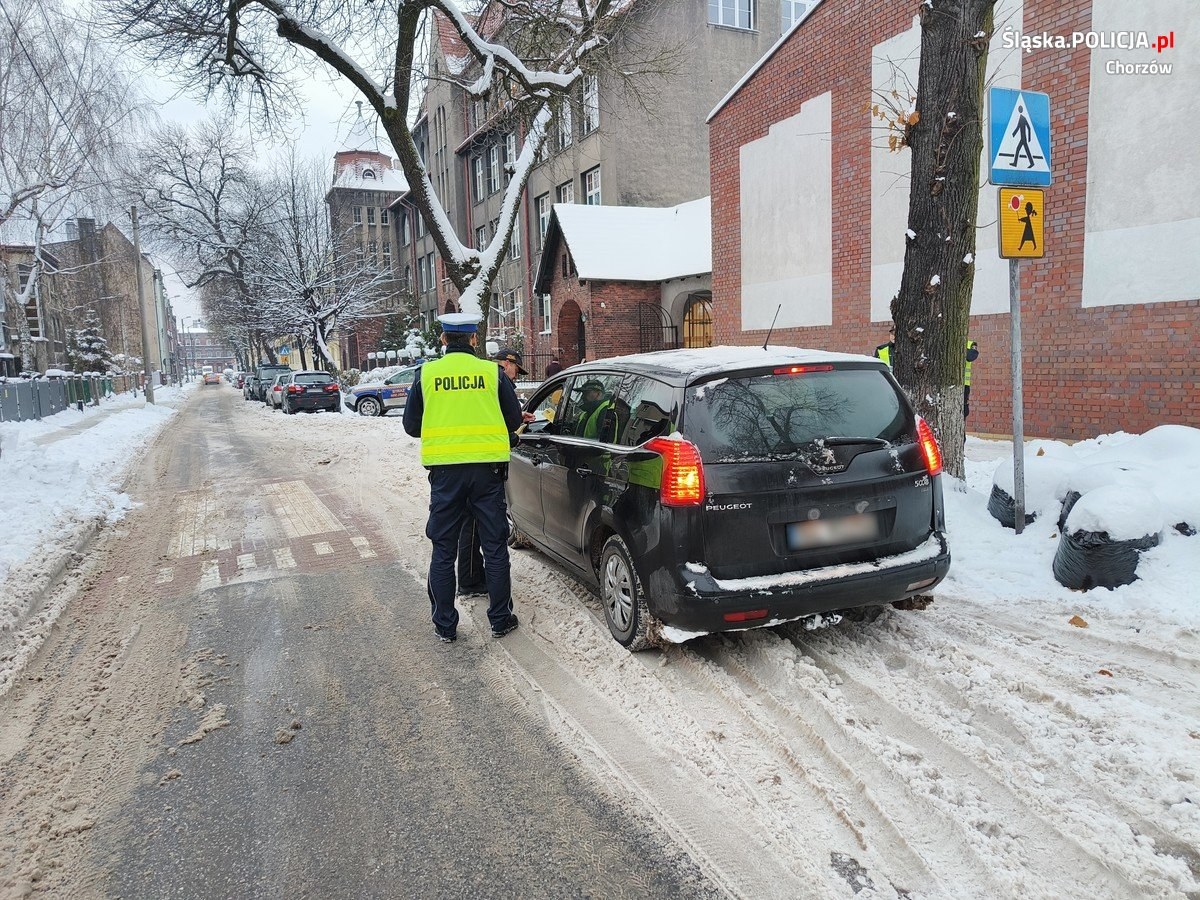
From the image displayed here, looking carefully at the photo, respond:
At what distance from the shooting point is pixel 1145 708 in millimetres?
3410

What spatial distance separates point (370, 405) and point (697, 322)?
11.0 metres

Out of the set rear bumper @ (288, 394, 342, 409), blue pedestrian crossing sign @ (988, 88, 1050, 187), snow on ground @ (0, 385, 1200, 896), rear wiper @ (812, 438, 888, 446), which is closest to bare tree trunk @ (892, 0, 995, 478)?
blue pedestrian crossing sign @ (988, 88, 1050, 187)

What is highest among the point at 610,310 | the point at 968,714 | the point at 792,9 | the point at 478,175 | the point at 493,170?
the point at 792,9

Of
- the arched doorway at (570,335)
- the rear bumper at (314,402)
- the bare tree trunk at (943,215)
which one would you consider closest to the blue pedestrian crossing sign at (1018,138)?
the bare tree trunk at (943,215)

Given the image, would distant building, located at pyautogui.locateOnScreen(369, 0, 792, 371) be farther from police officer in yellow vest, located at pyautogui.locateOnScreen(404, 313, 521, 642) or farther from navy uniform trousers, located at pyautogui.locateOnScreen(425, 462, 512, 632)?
navy uniform trousers, located at pyautogui.locateOnScreen(425, 462, 512, 632)

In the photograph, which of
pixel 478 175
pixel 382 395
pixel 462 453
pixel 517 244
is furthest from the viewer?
pixel 478 175

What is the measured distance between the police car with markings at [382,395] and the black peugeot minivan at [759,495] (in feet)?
73.0

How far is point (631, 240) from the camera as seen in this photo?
2605 cm

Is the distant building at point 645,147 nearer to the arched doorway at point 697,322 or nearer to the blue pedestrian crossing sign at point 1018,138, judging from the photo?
the arched doorway at point 697,322

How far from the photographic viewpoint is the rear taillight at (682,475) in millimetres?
3816

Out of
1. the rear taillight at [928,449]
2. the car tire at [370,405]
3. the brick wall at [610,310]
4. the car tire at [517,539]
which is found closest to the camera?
the rear taillight at [928,449]

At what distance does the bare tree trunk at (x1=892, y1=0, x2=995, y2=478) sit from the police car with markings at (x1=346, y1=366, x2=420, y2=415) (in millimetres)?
21059

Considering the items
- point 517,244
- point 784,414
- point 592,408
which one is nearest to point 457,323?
point 592,408

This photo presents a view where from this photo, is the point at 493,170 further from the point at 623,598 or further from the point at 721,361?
the point at 623,598
